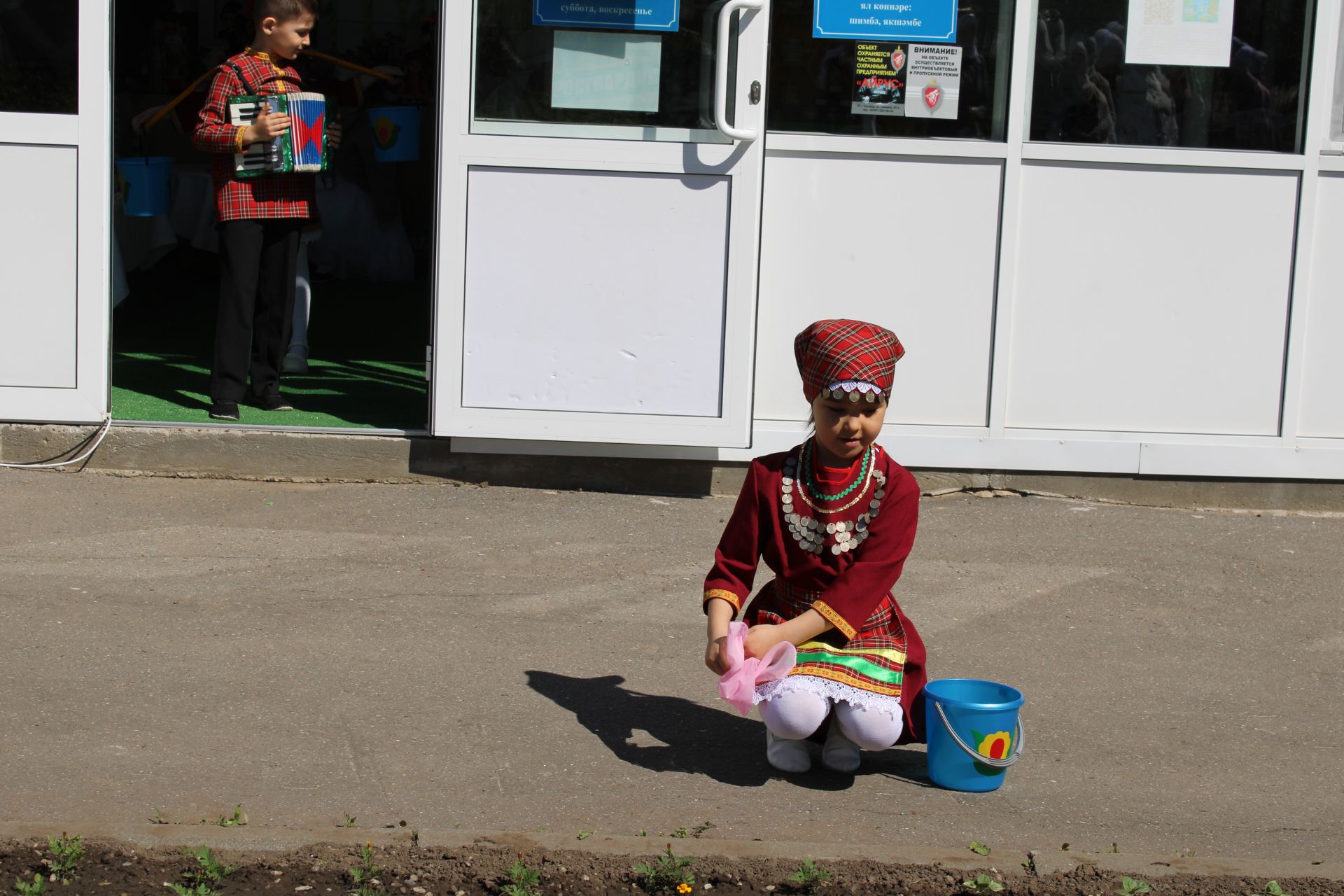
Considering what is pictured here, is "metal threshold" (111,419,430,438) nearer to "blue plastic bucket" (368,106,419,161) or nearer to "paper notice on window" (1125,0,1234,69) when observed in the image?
"blue plastic bucket" (368,106,419,161)

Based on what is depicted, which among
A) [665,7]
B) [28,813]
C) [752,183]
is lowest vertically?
[28,813]

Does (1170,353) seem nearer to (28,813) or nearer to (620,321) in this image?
(620,321)

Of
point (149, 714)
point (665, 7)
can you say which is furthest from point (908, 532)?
point (665, 7)

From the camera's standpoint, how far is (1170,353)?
→ 6.66 meters

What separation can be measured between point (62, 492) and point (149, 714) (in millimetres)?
2498

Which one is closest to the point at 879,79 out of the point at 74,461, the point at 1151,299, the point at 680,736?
the point at 1151,299

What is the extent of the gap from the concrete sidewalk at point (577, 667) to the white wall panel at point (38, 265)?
0.49m

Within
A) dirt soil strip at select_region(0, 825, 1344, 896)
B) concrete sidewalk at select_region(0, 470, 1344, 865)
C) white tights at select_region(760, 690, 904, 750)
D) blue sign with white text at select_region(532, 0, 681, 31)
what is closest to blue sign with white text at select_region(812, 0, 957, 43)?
blue sign with white text at select_region(532, 0, 681, 31)

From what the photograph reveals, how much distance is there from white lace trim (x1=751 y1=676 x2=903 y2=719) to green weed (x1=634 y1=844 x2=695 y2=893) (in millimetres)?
555

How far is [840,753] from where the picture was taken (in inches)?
153

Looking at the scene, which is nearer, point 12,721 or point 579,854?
point 579,854

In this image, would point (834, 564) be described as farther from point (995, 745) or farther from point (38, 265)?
point (38, 265)

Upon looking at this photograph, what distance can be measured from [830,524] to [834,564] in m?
0.10

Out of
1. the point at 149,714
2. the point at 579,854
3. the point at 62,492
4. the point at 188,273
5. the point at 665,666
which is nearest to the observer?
the point at 579,854
